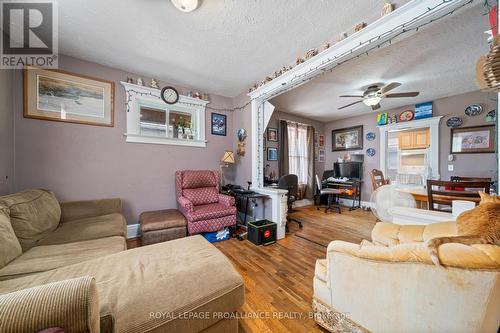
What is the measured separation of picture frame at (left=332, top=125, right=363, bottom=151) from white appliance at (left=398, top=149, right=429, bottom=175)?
93 cm

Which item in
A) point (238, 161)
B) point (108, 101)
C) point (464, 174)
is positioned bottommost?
point (464, 174)

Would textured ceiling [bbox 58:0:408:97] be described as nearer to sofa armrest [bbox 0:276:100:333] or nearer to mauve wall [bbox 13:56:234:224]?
mauve wall [bbox 13:56:234:224]

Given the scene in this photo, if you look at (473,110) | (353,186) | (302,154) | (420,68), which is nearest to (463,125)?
(473,110)

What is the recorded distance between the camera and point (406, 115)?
3955 millimetres

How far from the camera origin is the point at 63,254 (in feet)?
4.25

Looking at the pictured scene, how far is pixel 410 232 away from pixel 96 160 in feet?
11.7

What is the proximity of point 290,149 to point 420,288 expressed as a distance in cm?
407

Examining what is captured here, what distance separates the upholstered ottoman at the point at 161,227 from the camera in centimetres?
218

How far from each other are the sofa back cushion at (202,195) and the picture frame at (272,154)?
1784 mm

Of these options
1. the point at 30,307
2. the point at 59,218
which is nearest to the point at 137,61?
the point at 59,218

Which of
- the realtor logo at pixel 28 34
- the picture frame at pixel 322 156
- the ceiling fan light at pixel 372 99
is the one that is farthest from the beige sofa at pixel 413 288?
the picture frame at pixel 322 156

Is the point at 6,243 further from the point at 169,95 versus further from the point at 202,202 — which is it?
the point at 169,95

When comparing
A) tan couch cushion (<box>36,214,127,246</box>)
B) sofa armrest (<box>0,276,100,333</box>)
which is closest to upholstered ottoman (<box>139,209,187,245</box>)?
tan couch cushion (<box>36,214,127,246</box>)

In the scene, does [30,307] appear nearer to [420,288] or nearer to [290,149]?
[420,288]
